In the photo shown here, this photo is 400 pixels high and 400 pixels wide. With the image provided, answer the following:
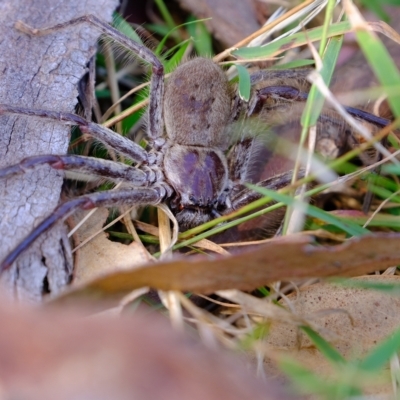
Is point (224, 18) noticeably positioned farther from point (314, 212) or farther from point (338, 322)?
point (338, 322)

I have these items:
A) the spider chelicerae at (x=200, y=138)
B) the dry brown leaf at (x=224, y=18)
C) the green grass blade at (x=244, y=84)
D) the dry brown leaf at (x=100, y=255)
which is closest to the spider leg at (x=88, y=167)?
the spider chelicerae at (x=200, y=138)

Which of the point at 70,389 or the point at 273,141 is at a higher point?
the point at 273,141

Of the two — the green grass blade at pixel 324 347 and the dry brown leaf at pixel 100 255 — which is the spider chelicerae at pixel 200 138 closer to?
the dry brown leaf at pixel 100 255

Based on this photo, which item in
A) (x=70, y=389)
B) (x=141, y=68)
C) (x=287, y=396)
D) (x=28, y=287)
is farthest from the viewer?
(x=141, y=68)

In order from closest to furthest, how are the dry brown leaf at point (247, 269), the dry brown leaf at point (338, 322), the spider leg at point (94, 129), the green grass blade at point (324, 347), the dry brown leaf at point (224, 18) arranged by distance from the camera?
the dry brown leaf at point (247, 269)
the green grass blade at point (324, 347)
the dry brown leaf at point (338, 322)
the spider leg at point (94, 129)
the dry brown leaf at point (224, 18)

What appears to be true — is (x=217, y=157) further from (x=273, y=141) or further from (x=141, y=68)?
(x=141, y=68)

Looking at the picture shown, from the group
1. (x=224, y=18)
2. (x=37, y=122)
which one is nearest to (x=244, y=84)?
(x=224, y=18)

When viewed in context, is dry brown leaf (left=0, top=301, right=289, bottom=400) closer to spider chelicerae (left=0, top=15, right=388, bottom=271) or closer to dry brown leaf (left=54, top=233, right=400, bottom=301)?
dry brown leaf (left=54, top=233, right=400, bottom=301)

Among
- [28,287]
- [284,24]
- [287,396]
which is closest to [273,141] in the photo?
[284,24]
